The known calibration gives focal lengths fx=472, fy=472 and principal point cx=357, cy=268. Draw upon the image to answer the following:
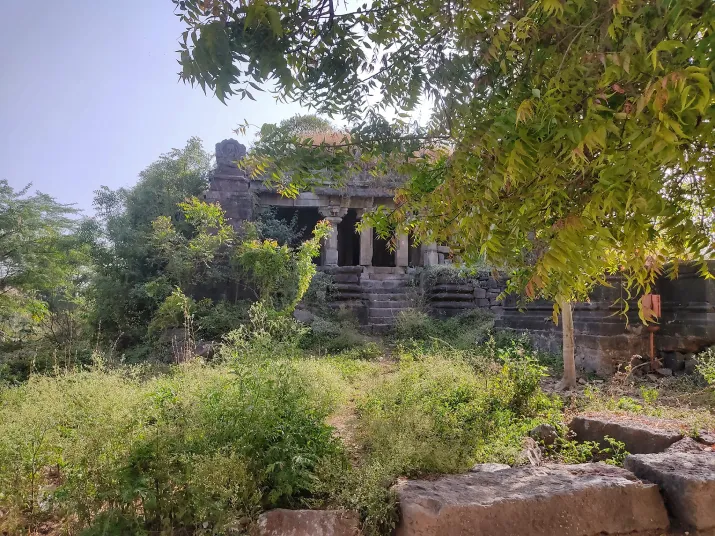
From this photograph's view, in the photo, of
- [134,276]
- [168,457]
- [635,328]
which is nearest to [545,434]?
[168,457]

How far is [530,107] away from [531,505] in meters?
1.95

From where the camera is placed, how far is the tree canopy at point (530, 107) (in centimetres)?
166

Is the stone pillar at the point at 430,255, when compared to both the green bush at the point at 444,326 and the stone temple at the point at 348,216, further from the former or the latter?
the green bush at the point at 444,326

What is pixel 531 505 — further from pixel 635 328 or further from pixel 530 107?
pixel 635 328

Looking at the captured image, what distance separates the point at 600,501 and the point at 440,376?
8.69ft

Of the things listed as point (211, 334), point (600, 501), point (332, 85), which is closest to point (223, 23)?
point (332, 85)

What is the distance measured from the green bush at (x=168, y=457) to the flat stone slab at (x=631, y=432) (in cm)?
226

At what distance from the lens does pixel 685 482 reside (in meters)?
2.57

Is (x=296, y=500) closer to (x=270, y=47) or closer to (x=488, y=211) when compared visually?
(x=488, y=211)

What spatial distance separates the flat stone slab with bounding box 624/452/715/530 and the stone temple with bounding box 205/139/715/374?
2.51 meters

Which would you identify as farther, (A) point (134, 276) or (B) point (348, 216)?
(B) point (348, 216)

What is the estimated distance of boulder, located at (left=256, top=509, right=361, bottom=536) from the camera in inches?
92.1

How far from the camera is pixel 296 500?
2.71m

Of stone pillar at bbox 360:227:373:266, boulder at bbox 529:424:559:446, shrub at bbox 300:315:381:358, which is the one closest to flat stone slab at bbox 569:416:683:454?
boulder at bbox 529:424:559:446
